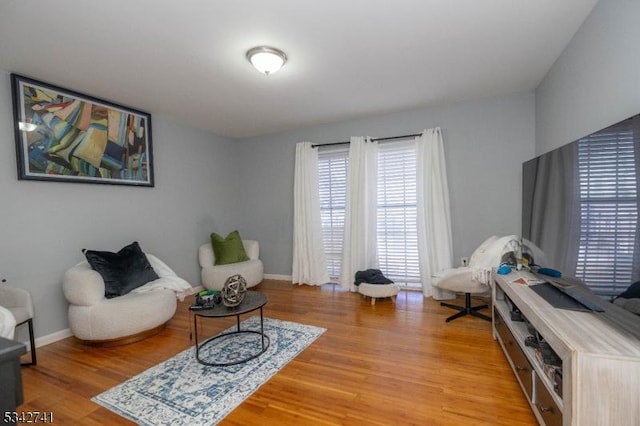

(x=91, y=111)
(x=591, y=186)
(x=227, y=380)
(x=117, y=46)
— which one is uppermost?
(x=117, y=46)

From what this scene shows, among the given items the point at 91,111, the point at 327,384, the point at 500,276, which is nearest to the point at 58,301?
the point at 91,111

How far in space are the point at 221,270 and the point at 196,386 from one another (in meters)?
2.11

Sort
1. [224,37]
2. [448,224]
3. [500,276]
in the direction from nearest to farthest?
[224,37]
[500,276]
[448,224]

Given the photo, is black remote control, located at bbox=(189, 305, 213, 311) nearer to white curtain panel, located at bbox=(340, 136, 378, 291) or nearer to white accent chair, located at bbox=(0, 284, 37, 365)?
white accent chair, located at bbox=(0, 284, 37, 365)

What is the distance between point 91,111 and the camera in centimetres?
311

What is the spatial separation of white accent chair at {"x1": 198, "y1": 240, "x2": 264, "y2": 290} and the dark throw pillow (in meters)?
0.91

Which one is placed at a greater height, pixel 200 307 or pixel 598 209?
pixel 598 209

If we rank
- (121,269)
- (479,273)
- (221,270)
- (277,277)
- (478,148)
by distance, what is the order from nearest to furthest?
(479,273), (121,269), (478,148), (221,270), (277,277)

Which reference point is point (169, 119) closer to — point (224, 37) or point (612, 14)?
point (224, 37)

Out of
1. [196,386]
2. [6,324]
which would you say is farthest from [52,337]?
[196,386]

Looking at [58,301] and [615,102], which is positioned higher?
[615,102]

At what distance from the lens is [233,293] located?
2.34 metres

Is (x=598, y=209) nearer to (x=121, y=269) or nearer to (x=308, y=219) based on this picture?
(x=308, y=219)

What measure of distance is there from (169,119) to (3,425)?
3.99 m
